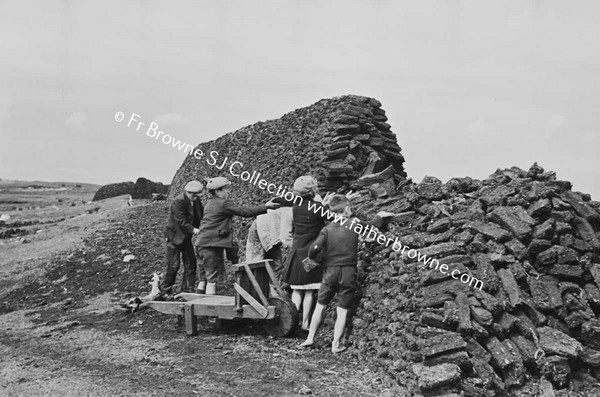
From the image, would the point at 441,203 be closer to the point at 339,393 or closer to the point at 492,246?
the point at 492,246

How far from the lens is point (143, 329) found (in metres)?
10.4

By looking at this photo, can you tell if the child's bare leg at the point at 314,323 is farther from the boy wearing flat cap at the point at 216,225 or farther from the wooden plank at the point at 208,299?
the boy wearing flat cap at the point at 216,225

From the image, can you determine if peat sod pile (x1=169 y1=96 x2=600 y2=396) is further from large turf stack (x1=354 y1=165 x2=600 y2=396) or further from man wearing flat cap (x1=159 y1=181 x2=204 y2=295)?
man wearing flat cap (x1=159 y1=181 x2=204 y2=295)

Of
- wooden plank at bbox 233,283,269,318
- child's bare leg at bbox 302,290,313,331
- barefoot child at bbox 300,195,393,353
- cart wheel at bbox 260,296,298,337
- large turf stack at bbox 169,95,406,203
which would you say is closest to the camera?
barefoot child at bbox 300,195,393,353

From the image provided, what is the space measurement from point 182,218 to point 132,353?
9.67 feet

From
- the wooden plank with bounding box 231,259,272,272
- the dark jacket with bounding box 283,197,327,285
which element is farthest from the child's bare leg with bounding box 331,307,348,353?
the wooden plank with bounding box 231,259,272,272

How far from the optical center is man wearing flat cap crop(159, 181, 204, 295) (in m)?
11.1

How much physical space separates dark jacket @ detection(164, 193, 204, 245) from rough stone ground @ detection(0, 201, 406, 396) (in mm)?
1550

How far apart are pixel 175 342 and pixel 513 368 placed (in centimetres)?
506

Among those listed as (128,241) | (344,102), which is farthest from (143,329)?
(128,241)

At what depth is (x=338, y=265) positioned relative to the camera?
8523 millimetres

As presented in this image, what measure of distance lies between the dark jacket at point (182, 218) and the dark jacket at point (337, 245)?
11.0 feet

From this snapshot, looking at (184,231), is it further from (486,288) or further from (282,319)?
(486,288)

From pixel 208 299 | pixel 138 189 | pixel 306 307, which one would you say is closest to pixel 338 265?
pixel 306 307
